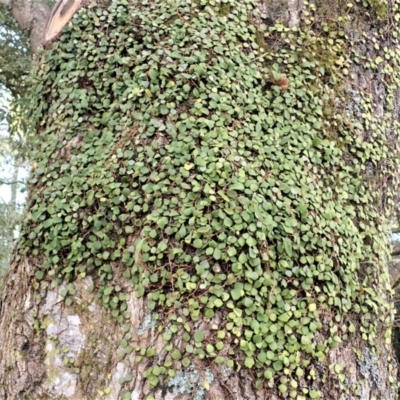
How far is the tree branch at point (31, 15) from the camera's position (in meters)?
4.37

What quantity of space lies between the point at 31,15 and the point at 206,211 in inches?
137

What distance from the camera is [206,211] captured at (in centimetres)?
209

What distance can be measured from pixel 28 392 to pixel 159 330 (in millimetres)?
749

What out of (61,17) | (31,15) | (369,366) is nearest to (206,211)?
(369,366)

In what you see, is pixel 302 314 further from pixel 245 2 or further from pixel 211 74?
pixel 245 2

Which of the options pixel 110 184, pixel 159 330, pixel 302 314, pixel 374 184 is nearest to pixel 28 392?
pixel 159 330

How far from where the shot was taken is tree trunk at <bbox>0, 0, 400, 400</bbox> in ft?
6.51

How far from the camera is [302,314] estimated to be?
2.04m

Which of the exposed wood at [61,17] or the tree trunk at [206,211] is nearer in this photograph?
the tree trunk at [206,211]

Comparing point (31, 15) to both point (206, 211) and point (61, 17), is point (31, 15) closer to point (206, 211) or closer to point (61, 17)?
point (61, 17)

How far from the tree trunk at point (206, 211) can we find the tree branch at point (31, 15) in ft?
6.07

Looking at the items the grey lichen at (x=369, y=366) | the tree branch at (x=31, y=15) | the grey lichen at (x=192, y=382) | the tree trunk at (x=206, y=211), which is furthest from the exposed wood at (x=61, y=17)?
the grey lichen at (x=369, y=366)

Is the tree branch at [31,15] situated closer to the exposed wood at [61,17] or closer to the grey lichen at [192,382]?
the exposed wood at [61,17]

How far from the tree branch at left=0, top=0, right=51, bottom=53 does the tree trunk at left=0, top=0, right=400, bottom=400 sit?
1.85 metres
